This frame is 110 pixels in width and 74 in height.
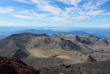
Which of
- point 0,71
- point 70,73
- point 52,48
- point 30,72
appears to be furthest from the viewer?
point 52,48

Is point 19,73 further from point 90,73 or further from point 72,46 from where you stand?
point 72,46

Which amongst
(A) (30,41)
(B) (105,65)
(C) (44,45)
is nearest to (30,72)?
(B) (105,65)

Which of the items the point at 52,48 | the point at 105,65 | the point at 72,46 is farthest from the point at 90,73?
the point at 72,46

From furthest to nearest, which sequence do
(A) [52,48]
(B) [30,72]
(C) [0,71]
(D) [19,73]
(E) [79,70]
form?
(A) [52,48], (E) [79,70], (B) [30,72], (D) [19,73], (C) [0,71]

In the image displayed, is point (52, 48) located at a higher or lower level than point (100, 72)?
lower

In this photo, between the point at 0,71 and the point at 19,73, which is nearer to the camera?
the point at 0,71

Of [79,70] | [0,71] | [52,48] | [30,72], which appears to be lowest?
[52,48]

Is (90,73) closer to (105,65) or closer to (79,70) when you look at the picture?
(79,70)

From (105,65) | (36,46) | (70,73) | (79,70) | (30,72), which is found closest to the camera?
(30,72)

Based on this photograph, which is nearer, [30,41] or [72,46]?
[72,46]
